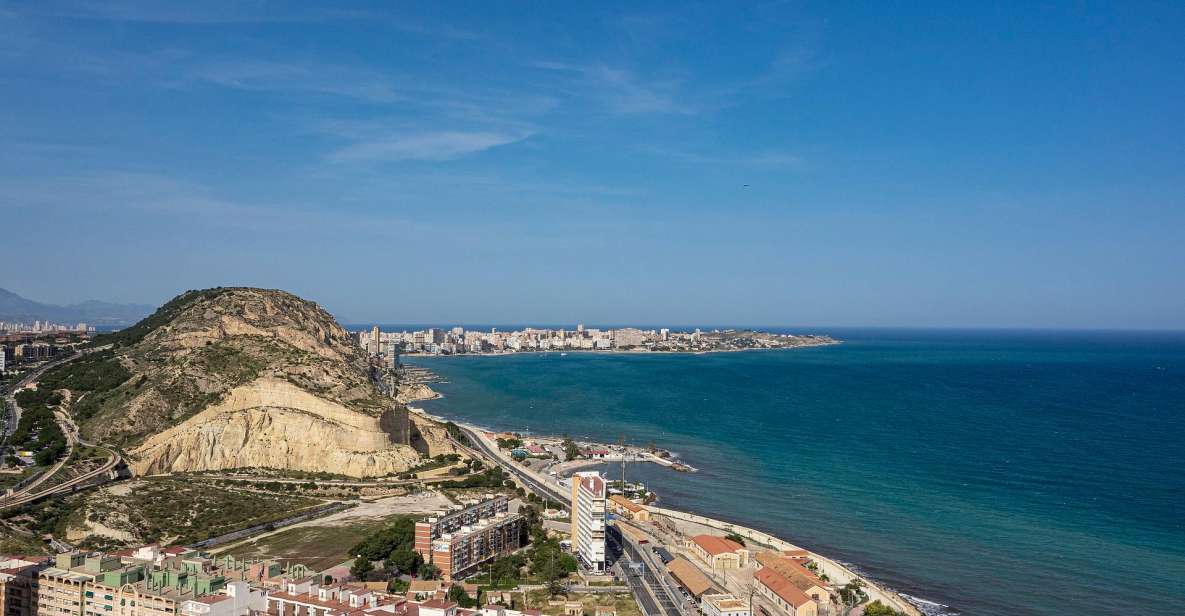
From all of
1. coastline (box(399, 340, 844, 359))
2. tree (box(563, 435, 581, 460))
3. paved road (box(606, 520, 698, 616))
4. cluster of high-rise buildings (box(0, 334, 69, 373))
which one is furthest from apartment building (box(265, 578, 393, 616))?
coastline (box(399, 340, 844, 359))

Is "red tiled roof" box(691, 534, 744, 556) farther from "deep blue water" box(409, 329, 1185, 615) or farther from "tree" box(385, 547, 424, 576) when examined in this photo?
"tree" box(385, 547, 424, 576)

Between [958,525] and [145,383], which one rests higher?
[145,383]

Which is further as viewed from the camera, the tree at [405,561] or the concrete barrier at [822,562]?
the concrete barrier at [822,562]

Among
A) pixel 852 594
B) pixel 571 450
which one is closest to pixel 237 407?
pixel 571 450

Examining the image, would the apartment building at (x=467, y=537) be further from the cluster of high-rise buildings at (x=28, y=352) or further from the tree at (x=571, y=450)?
the cluster of high-rise buildings at (x=28, y=352)

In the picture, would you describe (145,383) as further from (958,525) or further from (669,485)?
(958,525)

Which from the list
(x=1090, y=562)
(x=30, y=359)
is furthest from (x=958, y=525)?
(x=30, y=359)

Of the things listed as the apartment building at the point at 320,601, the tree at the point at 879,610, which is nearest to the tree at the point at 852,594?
the tree at the point at 879,610
